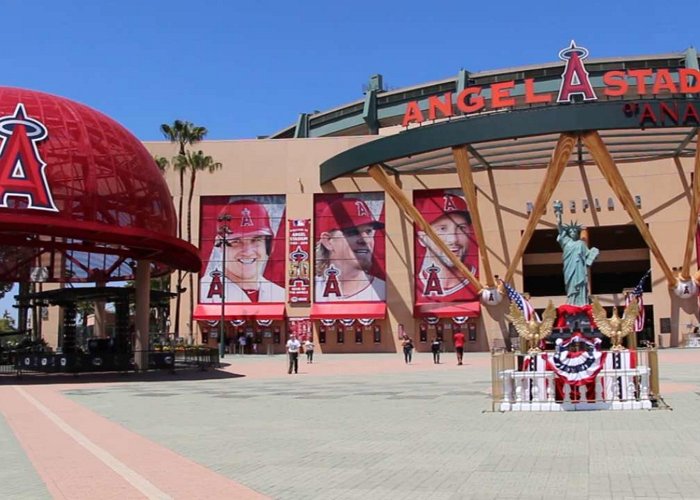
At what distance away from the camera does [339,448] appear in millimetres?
11094

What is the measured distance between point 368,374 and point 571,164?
30997mm

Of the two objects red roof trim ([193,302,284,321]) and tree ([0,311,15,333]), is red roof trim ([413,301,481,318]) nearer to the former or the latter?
red roof trim ([193,302,284,321])

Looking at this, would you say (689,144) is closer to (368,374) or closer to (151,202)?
(368,374)

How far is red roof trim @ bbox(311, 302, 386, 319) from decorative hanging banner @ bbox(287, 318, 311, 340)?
0.92 m

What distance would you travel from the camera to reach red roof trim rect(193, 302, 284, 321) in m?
56.2

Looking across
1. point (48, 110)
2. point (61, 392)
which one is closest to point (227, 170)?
point (48, 110)

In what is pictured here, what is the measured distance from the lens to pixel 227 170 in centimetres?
5872

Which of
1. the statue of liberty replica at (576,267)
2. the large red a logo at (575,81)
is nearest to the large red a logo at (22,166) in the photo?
the statue of liberty replica at (576,267)

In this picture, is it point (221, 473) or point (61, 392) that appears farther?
point (61, 392)

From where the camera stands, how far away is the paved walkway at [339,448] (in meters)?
8.17

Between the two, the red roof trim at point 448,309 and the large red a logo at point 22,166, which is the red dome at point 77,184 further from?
the red roof trim at point 448,309

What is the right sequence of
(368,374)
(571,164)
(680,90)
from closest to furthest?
(368,374) < (680,90) < (571,164)

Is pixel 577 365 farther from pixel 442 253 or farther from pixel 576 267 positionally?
pixel 442 253

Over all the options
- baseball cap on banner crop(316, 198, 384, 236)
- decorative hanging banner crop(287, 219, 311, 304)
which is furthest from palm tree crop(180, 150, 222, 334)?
baseball cap on banner crop(316, 198, 384, 236)
